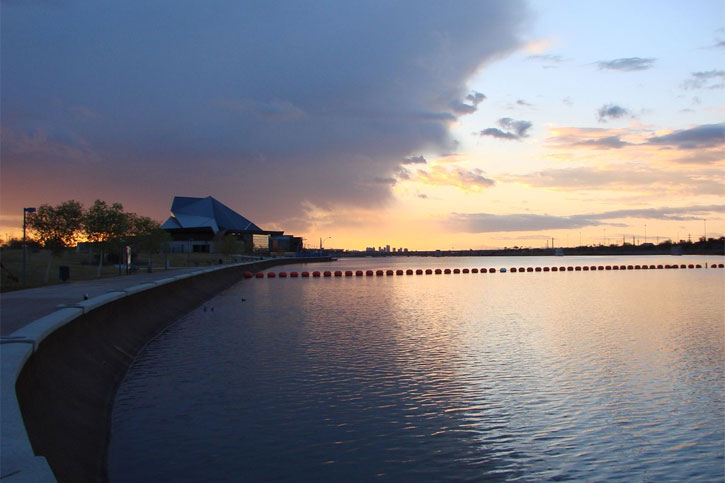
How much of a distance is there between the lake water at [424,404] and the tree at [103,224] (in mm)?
33370

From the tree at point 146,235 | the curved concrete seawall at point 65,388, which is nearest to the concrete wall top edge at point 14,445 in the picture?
the curved concrete seawall at point 65,388

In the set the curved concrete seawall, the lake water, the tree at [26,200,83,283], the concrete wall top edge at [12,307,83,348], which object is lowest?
the lake water

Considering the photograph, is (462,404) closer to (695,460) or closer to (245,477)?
(695,460)

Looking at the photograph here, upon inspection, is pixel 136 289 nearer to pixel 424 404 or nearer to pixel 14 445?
pixel 424 404

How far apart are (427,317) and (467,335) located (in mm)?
6884

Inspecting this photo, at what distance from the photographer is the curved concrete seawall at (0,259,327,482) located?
6.97 meters

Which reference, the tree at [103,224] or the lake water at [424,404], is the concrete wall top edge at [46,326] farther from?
the tree at [103,224]

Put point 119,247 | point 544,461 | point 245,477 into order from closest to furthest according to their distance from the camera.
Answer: point 245,477
point 544,461
point 119,247

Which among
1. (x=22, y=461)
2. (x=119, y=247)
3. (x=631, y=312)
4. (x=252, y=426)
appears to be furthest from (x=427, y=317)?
(x=119, y=247)

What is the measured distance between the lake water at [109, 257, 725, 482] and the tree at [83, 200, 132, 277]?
33370mm

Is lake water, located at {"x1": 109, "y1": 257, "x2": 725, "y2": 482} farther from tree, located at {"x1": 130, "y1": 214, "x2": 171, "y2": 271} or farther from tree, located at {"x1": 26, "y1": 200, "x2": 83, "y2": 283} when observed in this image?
tree, located at {"x1": 130, "y1": 214, "x2": 171, "y2": 271}

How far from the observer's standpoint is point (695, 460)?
33.0 feet

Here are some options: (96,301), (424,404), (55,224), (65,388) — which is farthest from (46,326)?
(55,224)

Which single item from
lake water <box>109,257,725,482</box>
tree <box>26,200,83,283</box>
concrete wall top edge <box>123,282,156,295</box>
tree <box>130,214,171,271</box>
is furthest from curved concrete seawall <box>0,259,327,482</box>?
tree <box>130,214,171,271</box>
